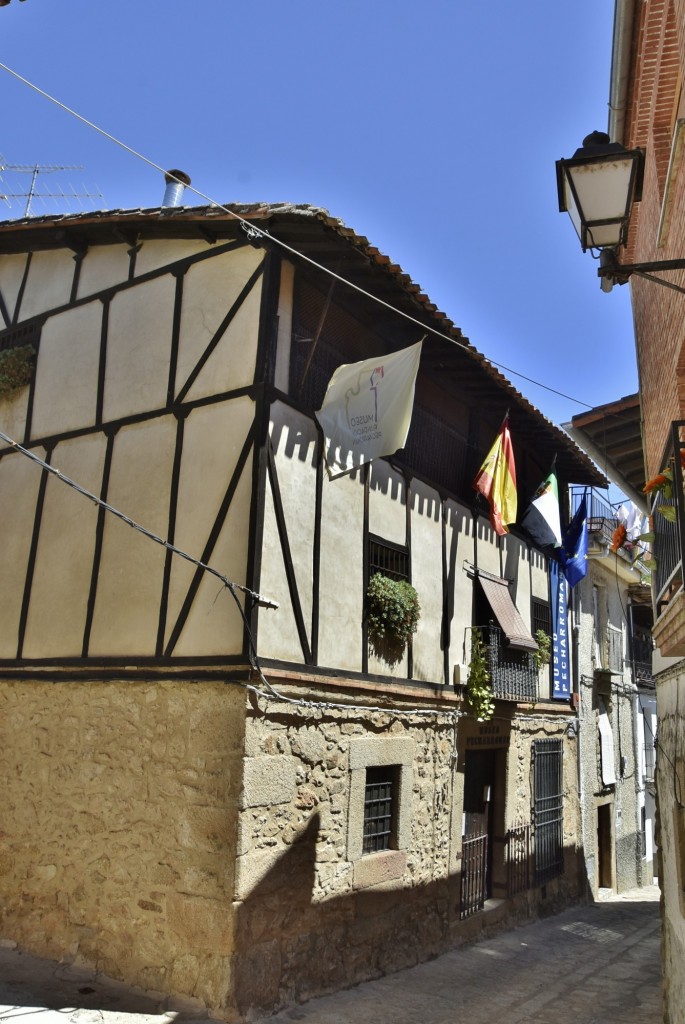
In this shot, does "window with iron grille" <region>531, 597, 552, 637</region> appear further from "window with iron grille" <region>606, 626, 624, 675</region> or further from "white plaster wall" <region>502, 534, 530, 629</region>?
"window with iron grille" <region>606, 626, 624, 675</region>

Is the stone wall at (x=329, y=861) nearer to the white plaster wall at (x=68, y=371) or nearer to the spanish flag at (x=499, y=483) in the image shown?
the spanish flag at (x=499, y=483)

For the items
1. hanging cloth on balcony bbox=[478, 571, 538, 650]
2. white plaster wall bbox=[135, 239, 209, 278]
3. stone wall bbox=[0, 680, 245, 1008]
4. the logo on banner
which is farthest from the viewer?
hanging cloth on balcony bbox=[478, 571, 538, 650]

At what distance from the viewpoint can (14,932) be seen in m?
8.64

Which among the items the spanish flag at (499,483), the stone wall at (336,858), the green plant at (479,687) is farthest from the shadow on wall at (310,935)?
the spanish flag at (499,483)

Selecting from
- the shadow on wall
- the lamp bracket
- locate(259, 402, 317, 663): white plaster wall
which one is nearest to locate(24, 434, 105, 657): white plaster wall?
locate(259, 402, 317, 663): white plaster wall

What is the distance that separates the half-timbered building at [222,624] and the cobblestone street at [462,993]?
0.25m

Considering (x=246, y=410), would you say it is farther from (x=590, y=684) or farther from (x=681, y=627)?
(x=590, y=684)

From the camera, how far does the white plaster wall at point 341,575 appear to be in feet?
28.3

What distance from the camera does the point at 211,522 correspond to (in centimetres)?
817

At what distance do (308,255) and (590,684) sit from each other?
11379 mm

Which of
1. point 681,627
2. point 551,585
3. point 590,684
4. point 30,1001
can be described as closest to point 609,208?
point 681,627

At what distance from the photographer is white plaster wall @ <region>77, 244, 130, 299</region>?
10031mm

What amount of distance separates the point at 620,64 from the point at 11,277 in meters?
8.33

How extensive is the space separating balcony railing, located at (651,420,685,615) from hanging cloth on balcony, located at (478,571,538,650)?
5.19 metres
